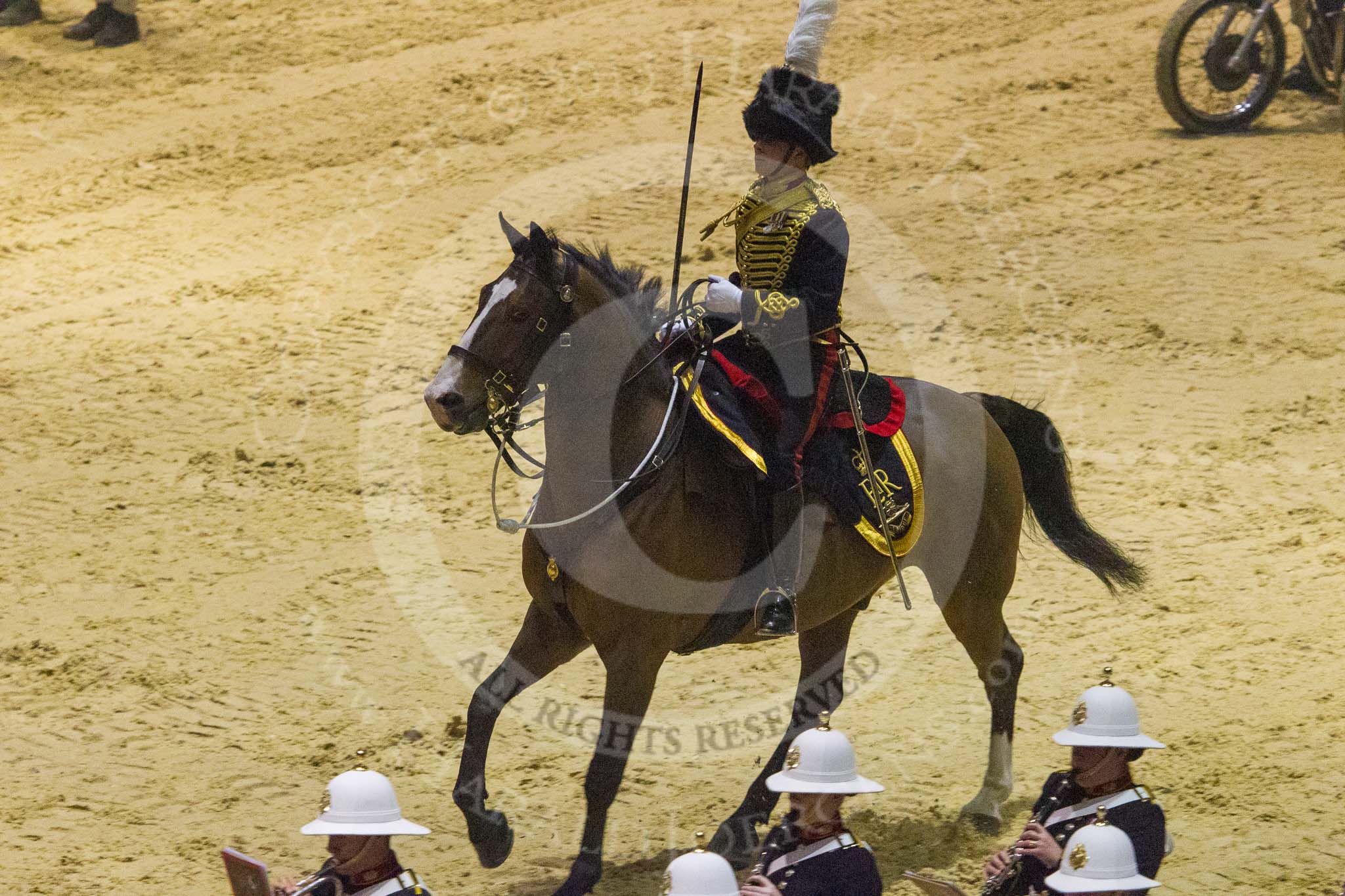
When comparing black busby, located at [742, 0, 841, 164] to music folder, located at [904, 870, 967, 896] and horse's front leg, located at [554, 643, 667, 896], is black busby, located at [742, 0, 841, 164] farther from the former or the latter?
music folder, located at [904, 870, 967, 896]

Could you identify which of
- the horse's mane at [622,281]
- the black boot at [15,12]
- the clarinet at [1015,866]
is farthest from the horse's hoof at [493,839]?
the black boot at [15,12]

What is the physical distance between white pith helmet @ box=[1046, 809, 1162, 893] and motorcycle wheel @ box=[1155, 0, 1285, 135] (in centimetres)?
Answer: 1067

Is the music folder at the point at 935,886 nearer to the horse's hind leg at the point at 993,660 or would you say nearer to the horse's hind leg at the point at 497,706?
the horse's hind leg at the point at 497,706

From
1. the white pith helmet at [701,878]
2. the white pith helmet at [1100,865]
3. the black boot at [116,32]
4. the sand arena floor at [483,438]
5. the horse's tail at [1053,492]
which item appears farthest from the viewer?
the black boot at [116,32]

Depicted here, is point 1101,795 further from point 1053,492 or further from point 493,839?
point 1053,492

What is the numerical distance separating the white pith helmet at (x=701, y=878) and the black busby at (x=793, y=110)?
298 cm

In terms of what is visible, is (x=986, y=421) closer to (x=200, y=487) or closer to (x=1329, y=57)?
(x=200, y=487)

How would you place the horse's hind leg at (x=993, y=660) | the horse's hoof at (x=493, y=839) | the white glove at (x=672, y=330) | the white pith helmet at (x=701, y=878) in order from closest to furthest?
1. the white pith helmet at (x=701, y=878)
2. the horse's hoof at (x=493, y=839)
3. the white glove at (x=672, y=330)
4. the horse's hind leg at (x=993, y=660)

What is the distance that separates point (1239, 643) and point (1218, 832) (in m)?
1.89

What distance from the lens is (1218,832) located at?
6.43 meters

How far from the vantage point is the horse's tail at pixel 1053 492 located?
290 inches

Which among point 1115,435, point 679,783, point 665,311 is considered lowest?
point 679,783

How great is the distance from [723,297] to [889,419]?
116 cm

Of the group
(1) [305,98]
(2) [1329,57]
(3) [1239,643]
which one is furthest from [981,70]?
(3) [1239,643]
